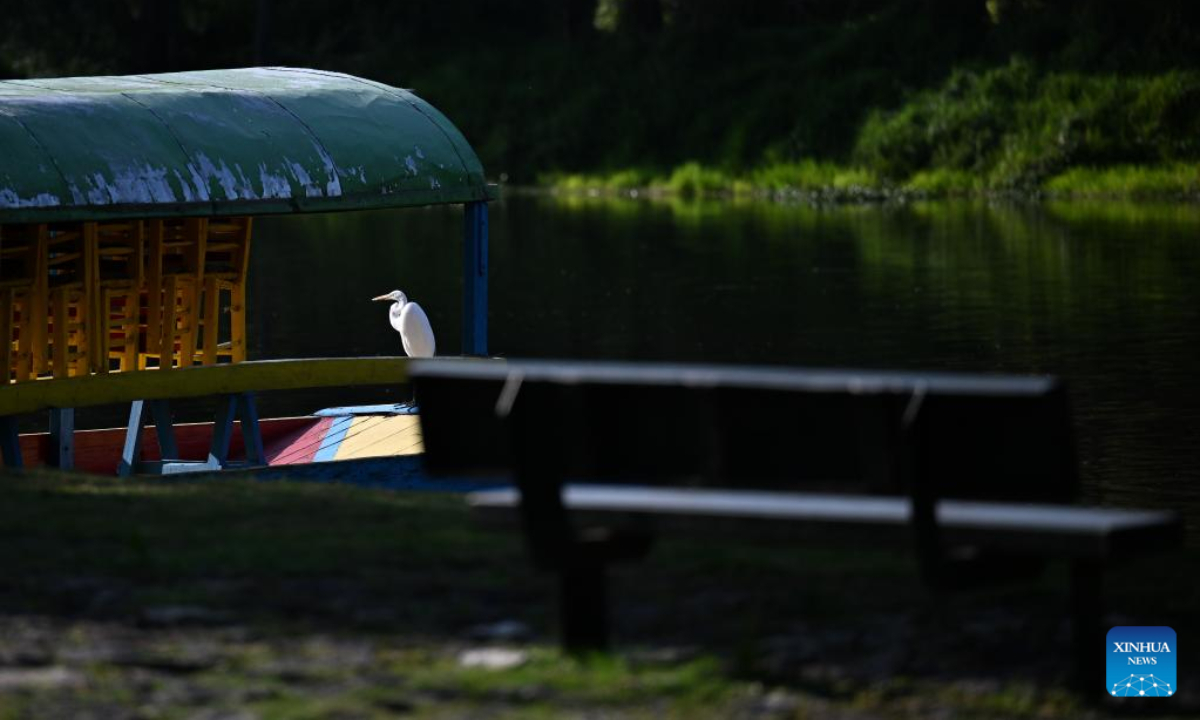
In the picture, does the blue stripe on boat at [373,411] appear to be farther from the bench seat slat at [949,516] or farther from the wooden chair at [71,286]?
the bench seat slat at [949,516]

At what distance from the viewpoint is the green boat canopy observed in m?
14.5

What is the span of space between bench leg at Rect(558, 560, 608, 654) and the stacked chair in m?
8.69

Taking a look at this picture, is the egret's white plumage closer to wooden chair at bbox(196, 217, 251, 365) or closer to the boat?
the boat

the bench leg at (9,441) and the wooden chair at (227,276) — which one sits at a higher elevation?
the wooden chair at (227,276)

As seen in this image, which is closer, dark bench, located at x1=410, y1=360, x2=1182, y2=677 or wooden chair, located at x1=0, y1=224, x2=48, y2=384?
dark bench, located at x1=410, y1=360, x2=1182, y2=677

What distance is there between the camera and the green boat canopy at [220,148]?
14.5 metres

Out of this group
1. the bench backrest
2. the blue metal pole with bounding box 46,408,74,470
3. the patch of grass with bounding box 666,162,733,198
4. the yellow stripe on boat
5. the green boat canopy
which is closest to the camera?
the bench backrest

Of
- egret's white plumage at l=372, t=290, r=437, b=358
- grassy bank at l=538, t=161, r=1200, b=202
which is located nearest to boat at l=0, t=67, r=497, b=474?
egret's white plumage at l=372, t=290, r=437, b=358

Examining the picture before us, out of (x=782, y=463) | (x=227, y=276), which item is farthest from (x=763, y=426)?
(x=227, y=276)

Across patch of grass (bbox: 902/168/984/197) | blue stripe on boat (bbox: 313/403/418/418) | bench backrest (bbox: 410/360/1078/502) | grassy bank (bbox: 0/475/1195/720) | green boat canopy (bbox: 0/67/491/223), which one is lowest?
blue stripe on boat (bbox: 313/403/418/418)

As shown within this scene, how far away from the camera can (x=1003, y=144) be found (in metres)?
49.2

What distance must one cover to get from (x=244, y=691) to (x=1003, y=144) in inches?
1731

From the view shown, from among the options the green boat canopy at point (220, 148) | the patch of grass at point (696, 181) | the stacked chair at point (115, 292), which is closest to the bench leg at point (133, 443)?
the stacked chair at point (115, 292)

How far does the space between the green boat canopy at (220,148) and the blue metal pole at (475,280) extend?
14.6 inches
